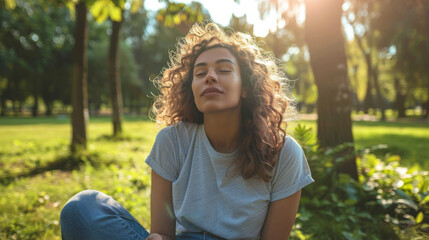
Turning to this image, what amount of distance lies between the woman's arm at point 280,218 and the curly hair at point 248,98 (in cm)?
16

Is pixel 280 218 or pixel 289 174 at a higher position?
pixel 289 174

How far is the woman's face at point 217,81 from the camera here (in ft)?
5.96

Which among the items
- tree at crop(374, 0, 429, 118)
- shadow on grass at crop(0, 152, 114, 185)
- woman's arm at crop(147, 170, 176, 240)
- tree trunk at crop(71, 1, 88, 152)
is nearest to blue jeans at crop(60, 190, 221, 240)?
woman's arm at crop(147, 170, 176, 240)

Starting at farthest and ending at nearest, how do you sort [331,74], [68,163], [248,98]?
[68,163] → [331,74] → [248,98]

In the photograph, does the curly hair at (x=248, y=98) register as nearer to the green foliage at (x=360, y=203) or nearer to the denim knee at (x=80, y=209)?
the denim knee at (x=80, y=209)

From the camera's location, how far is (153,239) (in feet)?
5.48

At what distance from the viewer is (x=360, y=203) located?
10.2 feet

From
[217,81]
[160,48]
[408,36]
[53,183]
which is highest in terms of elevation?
[160,48]

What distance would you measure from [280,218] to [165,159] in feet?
2.45

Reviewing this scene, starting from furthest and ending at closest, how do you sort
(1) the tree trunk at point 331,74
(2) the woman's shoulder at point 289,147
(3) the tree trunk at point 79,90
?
(3) the tree trunk at point 79,90 → (1) the tree trunk at point 331,74 → (2) the woman's shoulder at point 289,147

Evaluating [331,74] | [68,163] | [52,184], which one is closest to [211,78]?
[331,74]

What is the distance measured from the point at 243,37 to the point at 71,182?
3.77 m

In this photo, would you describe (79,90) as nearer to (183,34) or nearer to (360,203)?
(183,34)

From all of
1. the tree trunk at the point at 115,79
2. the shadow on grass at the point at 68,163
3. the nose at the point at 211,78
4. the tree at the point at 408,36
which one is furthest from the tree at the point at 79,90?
the tree at the point at 408,36
